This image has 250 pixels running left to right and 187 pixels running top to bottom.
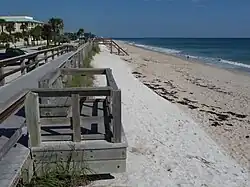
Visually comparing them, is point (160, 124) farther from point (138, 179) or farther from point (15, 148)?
point (15, 148)

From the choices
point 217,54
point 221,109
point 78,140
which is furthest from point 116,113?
point 217,54

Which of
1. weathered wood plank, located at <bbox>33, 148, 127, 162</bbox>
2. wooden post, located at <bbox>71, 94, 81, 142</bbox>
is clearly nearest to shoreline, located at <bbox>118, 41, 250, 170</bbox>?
weathered wood plank, located at <bbox>33, 148, 127, 162</bbox>

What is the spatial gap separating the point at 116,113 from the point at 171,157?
7.39 ft

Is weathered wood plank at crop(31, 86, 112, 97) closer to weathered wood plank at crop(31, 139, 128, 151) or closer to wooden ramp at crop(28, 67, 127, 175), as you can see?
wooden ramp at crop(28, 67, 127, 175)

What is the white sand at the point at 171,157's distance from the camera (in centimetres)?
511

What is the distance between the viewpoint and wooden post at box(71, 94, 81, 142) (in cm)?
414

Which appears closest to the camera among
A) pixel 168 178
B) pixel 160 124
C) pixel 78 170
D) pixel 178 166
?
pixel 78 170

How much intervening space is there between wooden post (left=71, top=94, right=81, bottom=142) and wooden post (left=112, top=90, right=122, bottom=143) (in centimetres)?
45

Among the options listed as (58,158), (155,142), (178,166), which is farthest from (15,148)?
(155,142)

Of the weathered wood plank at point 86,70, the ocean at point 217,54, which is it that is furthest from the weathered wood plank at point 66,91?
the ocean at point 217,54

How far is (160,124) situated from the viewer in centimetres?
860

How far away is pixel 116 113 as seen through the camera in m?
4.29

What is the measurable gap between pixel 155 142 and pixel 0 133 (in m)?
3.25

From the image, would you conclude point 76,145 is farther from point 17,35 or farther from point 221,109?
point 17,35
